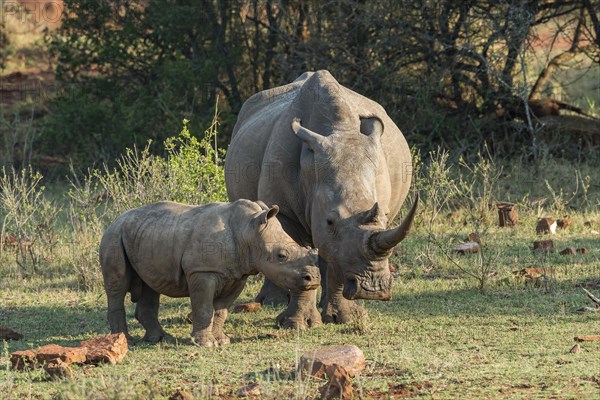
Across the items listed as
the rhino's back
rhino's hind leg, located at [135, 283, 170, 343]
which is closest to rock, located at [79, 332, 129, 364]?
rhino's hind leg, located at [135, 283, 170, 343]

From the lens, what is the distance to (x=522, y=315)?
884 cm

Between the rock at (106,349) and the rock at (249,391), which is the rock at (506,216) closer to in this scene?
the rock at (106,349)

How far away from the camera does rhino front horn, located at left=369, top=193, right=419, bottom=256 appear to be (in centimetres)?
708

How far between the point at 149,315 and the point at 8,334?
1.19 m

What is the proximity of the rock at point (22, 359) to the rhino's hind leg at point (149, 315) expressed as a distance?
118 cm

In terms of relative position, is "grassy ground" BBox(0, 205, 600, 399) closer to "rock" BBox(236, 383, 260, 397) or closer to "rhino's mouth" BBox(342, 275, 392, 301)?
"rock" BBox(236, 383, 260, 397)

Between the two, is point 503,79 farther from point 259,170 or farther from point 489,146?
point 259,170

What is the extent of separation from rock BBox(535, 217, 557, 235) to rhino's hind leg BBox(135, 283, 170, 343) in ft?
18.4

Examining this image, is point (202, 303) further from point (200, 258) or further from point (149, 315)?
point (149, 315)

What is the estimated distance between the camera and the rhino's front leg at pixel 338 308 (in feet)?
28.7

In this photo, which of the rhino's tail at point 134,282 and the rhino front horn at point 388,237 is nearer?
the rhino front horn at point 388,237

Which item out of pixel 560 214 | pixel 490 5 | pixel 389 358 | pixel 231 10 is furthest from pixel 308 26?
pixel 389 358

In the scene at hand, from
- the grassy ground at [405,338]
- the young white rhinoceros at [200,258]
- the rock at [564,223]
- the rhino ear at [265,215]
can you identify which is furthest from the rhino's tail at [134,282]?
the rock at [564,223]

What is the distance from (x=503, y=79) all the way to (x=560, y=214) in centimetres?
337
